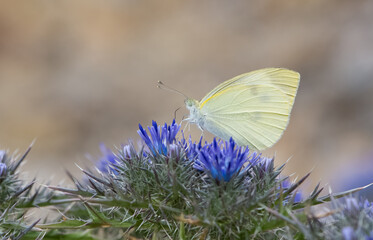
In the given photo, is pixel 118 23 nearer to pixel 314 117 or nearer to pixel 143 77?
pixel 143 77

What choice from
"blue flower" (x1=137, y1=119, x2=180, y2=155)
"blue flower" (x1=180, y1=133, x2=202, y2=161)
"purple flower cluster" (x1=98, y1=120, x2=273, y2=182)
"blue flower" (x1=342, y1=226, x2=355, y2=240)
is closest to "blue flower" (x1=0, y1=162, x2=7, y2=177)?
"purple flower cluster" (x1=98, y1=120, x2=273, y2=182)

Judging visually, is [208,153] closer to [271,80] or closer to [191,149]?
[191,149]

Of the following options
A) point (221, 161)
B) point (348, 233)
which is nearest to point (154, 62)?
point (221, 161)

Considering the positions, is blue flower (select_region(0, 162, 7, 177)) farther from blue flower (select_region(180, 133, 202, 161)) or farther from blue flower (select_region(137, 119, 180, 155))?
blue flower (select_region(180, 133, 202, 161))

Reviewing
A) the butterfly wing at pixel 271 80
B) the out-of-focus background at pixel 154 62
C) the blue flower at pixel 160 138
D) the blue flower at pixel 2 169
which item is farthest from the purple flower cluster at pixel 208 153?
the out-of-focus background at pixel 154 62

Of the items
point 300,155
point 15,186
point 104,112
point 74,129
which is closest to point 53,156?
point 74,129
